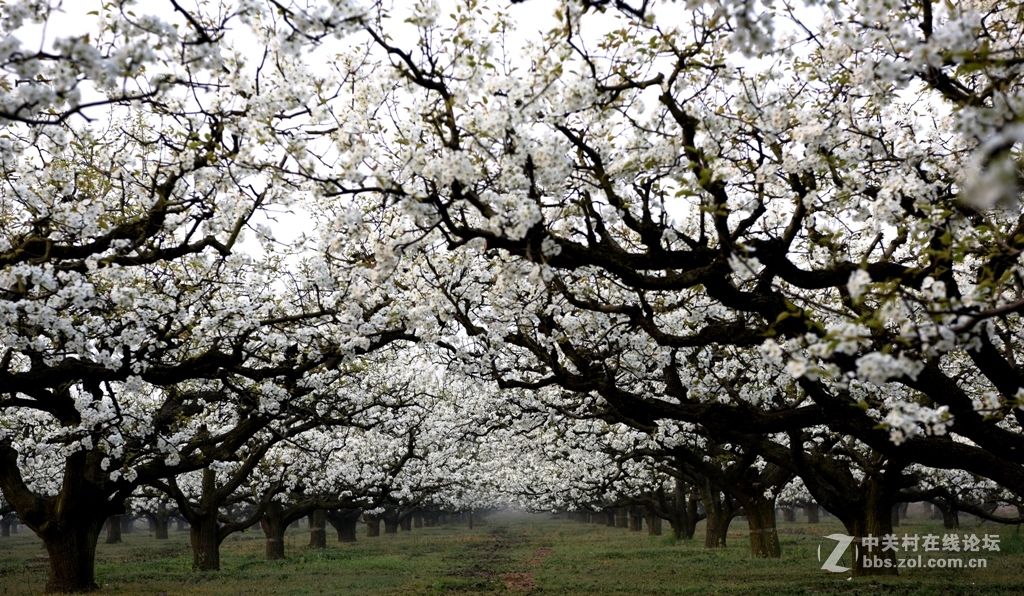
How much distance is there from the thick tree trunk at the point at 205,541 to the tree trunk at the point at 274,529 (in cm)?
563

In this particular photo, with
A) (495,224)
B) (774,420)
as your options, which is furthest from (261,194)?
(774,420)

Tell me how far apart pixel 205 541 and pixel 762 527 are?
66.0 feet

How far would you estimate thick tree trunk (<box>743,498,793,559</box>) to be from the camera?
26.8 m

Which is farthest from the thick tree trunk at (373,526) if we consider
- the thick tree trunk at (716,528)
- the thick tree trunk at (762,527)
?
the thick tree trunk at (762,527)

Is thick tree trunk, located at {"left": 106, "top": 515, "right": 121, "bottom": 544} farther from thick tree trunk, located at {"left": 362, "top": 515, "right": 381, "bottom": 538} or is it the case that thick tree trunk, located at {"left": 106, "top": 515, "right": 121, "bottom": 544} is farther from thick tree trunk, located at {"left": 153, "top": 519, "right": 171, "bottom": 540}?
thick tree trunk, located at {"left": 362, "top": 515, "right": 381, "bottom": 538}

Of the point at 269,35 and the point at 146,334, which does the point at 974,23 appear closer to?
the point at 269,35

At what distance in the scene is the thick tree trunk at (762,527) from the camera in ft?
88.1

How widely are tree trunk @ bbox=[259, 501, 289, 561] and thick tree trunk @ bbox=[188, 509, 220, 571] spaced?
18.5ft

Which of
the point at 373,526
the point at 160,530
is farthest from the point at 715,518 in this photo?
the point at 160,530

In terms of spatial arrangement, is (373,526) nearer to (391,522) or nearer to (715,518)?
(391,522)

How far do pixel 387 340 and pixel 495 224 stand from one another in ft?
21.9

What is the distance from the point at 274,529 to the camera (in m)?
33.5

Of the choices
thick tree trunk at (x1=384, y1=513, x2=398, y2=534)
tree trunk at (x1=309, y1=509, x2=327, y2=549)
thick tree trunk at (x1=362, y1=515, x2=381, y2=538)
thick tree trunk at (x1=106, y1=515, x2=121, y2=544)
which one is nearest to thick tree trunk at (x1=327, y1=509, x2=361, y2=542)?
tree trunk at (x1=309, y1=509, x2=327, y2=549)

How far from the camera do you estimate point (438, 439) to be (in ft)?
104
